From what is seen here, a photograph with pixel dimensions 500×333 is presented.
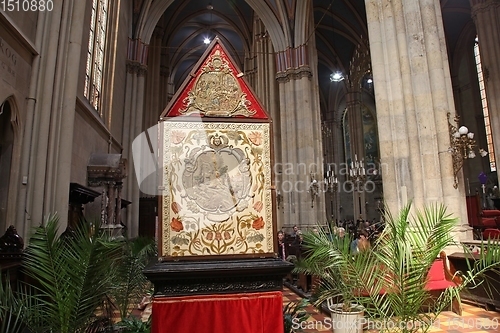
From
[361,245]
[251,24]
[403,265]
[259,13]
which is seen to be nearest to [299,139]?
[259,13]

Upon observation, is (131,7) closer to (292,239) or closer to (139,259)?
(292,239)

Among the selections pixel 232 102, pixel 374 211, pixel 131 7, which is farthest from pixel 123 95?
pixel 374 211

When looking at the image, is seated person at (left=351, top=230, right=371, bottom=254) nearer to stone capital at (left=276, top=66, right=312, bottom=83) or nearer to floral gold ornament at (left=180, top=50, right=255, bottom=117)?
floral gold ornament at (left=180, top=50, right=255, bottom=117)

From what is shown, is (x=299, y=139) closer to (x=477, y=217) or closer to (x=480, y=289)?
(x=477, y=217)

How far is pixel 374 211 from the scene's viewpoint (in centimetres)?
2466

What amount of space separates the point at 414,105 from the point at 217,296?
6222mm

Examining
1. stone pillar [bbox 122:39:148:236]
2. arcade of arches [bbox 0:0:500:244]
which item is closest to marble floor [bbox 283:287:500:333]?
arcade of arches [bbox 0:0:500:244]

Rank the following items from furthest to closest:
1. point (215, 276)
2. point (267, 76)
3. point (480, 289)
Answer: point (267, 76) < point (480, 289) < point (215, 276)

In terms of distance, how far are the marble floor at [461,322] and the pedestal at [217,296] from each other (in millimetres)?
2264

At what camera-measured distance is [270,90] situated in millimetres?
18484

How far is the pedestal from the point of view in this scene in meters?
2.27

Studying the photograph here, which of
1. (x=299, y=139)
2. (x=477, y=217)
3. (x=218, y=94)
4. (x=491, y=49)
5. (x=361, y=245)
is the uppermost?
(x=491, y=49)

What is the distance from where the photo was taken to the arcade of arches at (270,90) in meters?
6.11

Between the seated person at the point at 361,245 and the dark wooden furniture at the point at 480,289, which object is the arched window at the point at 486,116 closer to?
the dark wooden furniture at the point at 480,289
